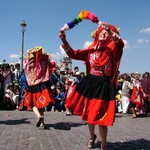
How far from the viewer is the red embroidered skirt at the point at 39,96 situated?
26.0 ft

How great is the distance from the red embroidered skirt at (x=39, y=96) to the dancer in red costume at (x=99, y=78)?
235 cm

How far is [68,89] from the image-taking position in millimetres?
12766

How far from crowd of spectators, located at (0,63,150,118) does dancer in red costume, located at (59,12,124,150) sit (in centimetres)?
681

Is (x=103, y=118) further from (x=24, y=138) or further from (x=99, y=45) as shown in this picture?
(x=24, y=138)

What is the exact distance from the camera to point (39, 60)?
26.7 ft

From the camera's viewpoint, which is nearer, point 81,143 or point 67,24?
point 67,24

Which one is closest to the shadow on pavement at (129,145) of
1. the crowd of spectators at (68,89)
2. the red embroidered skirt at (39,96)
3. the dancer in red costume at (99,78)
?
the dancer in red costume at (99,78)

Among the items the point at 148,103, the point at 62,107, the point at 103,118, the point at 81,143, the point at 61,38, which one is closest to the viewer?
the point at 103,118

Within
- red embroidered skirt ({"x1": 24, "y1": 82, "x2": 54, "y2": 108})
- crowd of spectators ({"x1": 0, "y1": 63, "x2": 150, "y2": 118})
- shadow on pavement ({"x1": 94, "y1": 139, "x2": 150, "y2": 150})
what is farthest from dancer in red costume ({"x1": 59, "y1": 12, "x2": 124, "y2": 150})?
crowd of spectators ({"x1": 0, "y1": 63, "x2": 150, "y2": 118})

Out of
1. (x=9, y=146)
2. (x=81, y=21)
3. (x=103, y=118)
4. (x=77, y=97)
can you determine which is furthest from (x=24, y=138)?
(x=81, y=21)

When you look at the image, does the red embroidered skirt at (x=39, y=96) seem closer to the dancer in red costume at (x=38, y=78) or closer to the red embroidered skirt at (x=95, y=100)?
the dancer in red costume at (x=38, y=78)

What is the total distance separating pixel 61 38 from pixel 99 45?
0.60 meters

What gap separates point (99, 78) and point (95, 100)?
36cm

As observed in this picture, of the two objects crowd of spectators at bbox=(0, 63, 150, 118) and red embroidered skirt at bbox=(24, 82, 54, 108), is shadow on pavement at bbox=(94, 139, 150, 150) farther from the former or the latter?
crowd of spectators at bbox=(0, 63, 150, 118)
